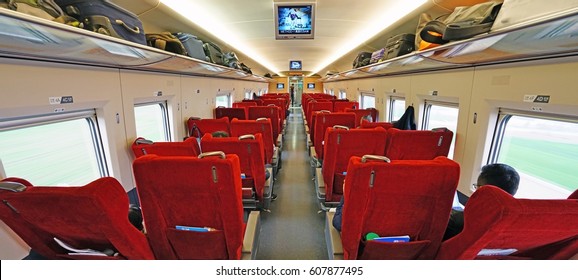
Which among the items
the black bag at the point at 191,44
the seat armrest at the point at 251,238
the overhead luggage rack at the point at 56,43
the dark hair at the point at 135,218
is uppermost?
the black bag at the point at 191,44

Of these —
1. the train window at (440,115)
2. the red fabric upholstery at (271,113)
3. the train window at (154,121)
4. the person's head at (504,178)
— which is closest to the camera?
the person's head at (504,178)

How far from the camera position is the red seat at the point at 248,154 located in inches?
102

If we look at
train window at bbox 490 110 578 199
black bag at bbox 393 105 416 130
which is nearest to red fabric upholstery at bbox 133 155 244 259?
train window at bbox 490 110 578 199

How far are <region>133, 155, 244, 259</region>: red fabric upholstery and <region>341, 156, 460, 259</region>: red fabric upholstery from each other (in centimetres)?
74

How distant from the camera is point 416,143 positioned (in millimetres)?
2840

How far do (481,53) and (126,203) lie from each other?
309 centimetres

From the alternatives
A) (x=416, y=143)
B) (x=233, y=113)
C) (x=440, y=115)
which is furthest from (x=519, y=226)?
(x=233, y=113)

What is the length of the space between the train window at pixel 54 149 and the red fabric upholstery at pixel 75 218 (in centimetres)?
122

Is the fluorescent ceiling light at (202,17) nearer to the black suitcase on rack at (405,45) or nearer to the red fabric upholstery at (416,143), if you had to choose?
the black suitcase on rack at (405,45)

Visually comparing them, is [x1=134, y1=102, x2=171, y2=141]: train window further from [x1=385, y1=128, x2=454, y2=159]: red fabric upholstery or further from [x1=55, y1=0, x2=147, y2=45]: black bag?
[x1=385, y1=128, x2=454, y2=159]: red fabric upholstery

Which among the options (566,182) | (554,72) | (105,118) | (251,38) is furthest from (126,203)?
(251,38)

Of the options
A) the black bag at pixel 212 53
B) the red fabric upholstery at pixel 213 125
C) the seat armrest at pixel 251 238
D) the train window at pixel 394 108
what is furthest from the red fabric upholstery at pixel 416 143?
the train window at pixel 394 108

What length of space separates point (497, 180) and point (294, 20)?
404 centimetres

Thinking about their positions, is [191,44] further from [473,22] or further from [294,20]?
[473,22]
